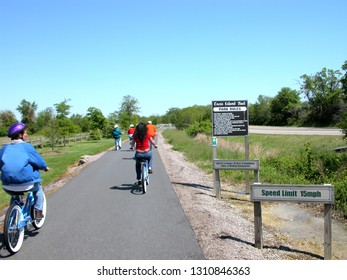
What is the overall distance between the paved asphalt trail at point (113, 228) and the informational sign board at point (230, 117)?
2241 millimetres

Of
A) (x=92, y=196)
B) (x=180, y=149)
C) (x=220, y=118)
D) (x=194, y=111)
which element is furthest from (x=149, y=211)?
(x=194, y=111)

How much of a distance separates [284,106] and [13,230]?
84.4m

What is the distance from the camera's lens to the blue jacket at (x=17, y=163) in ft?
17.2

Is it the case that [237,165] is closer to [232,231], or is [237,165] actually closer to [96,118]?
[232,231]

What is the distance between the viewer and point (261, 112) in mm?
89688

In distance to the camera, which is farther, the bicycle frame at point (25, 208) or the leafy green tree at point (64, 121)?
A: the leafy green tree at point (64, 121)

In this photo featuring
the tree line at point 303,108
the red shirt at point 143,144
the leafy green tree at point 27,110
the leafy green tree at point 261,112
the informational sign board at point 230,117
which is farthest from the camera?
the leafy green tree at point 261,112

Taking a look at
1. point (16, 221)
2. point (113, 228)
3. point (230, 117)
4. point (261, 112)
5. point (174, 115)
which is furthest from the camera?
point (261, 112)

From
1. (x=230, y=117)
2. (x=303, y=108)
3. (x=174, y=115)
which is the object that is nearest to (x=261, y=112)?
(x=303, y=108)

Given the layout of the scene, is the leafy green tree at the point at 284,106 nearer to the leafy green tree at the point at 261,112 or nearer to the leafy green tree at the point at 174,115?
the leafy green tree at the point at 261,112

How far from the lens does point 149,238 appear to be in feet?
18.5

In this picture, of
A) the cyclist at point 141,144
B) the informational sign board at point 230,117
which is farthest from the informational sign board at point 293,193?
the cyclist at point 141,144

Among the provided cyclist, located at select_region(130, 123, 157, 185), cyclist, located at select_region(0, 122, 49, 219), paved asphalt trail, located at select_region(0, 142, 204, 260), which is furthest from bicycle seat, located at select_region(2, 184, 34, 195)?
cyclist, located at select_region(130, 123, 157, 185)
